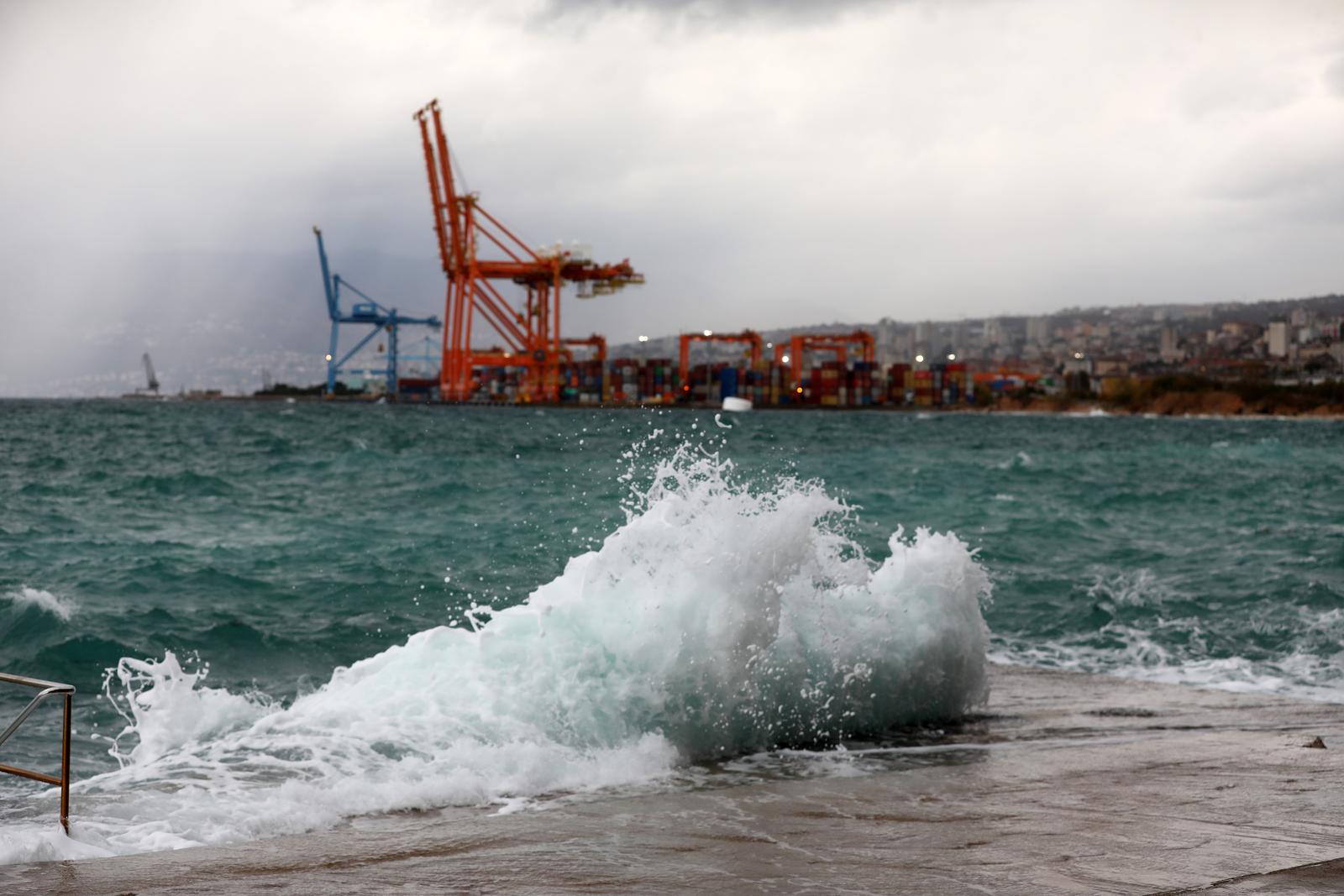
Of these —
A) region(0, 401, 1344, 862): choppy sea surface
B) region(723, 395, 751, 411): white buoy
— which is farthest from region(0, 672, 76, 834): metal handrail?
region(723, 395, 751, 411): white buoy

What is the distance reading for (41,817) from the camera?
4.41 m

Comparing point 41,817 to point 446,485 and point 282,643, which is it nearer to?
point 282,643

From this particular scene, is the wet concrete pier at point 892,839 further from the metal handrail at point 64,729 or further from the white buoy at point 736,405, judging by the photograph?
the white buoy at point 736,405

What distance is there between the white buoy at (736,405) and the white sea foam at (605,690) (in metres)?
101

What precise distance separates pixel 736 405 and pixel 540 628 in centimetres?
10562

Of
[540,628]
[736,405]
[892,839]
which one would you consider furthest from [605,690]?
[736,405]

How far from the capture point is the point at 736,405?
111562mm

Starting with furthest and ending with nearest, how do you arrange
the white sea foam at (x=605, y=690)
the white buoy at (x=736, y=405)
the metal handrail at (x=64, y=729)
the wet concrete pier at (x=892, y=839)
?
the white buoy at (x=736, y=405), the white sea foam at (x=605, y=690), the metal handrail at (x=64, y=729), the wet concrete pier at (x=892, y=839)

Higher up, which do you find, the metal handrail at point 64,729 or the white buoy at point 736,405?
the metal handrail at point 64,729

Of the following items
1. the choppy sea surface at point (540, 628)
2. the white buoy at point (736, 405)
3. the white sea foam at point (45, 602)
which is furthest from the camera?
the white buoy at point (736, 405)

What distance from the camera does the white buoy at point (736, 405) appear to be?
109875 millimetres

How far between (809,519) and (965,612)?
1.36m

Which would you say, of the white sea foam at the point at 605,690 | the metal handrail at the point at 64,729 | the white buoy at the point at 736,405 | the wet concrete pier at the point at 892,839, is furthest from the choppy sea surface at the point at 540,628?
the white buoy at the point at 736,405

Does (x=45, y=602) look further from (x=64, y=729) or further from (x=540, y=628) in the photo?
(x=64, y=729)
